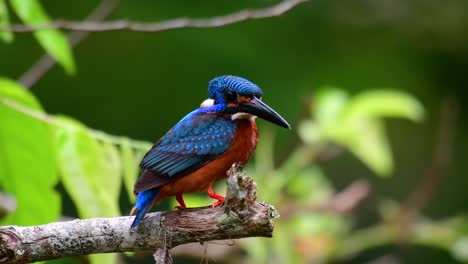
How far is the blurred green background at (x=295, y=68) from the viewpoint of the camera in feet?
23.1

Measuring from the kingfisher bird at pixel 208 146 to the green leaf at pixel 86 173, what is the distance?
4.2 inches

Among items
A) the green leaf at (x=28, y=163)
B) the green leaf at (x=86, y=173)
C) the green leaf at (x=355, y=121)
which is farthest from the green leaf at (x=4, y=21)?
the green leaf at (x=355, y=121)

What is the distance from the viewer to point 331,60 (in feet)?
24.8

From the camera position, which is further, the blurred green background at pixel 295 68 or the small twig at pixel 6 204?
the blurred green background at pixel 295 68

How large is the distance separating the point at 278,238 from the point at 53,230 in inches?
83.6

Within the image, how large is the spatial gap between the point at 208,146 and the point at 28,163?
64 centimetres

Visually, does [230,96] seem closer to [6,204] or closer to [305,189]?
[6,204]

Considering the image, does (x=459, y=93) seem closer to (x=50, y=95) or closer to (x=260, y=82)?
(x=260, y=82)

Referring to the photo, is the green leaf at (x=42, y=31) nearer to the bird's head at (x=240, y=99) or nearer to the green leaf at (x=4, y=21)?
the green leaf at (x=4, y=21)

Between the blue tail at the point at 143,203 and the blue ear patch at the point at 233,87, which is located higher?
the blue ear patch at the point at 233,87

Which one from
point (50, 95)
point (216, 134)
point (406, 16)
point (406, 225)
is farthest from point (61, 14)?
point (216, 134)

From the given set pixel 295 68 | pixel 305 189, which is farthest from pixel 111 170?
pixel 295 68

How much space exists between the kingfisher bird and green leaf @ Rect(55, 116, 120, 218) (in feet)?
0.35

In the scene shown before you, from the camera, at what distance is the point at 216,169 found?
2.87 meters
